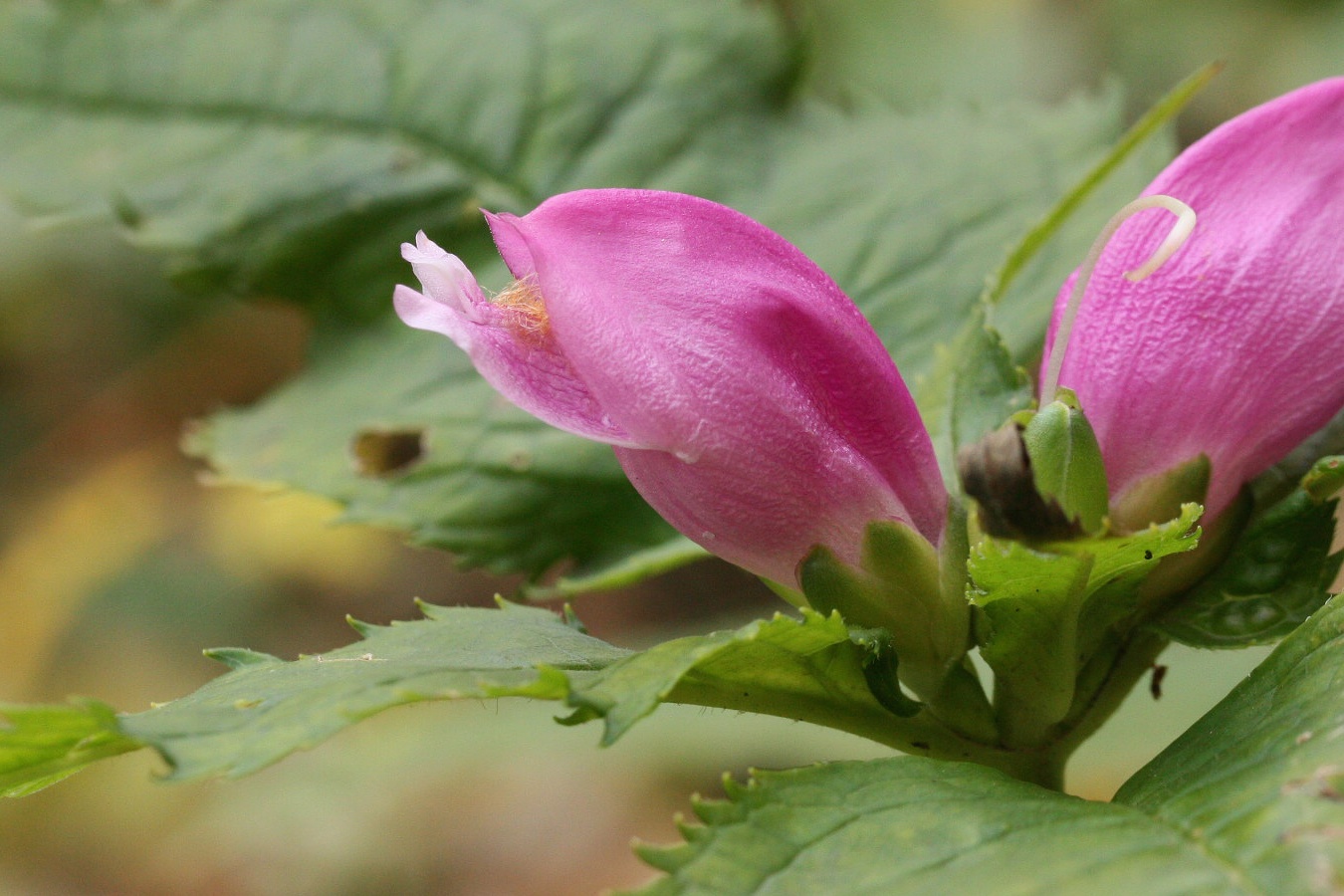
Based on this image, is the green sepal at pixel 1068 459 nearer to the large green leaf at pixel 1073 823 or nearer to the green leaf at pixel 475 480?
the large green leaf at pixel 1073 823

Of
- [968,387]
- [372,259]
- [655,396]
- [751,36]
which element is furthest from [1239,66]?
[655,396]

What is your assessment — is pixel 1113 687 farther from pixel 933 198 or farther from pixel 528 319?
pixel 933 198

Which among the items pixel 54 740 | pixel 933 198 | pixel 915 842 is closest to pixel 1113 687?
pixel 915 842

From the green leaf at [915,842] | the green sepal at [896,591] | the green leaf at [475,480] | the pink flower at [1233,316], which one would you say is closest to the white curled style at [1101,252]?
the pink flower at [1233,316]

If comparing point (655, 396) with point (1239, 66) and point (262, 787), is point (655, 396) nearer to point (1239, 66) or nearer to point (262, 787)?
point (262, 787)

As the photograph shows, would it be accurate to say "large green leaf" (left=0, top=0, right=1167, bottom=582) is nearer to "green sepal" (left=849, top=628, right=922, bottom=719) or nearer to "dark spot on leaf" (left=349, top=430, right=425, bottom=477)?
"dark spot on leaf" (left=349, top=430, right=425, bottom=477)

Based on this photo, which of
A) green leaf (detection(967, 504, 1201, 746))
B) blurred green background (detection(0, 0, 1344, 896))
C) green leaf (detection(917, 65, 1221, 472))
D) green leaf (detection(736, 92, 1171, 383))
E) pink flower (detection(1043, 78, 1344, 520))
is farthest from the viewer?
blurred green background (detection(0, 0, 1344, 896))

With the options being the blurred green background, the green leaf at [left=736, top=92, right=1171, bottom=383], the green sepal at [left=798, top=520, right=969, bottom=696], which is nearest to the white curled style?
the green sepal at [left=798, top=520, right=969, bottom=696]
